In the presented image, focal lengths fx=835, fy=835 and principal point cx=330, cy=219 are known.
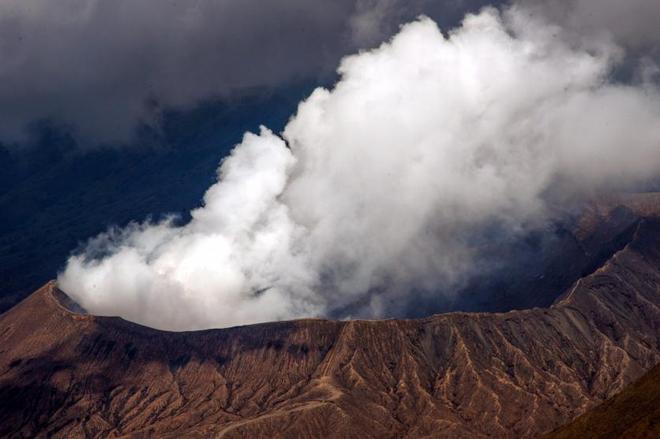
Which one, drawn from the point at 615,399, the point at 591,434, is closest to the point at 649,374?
the point at 615,399

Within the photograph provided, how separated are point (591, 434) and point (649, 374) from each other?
2217 cm

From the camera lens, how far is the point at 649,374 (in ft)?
647

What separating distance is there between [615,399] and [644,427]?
2182 cm

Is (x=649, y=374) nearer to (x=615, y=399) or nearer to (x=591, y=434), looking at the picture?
(x=615, y=399)

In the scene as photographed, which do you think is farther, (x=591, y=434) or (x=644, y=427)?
(x=591, y=434)

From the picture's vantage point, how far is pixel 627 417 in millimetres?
185500

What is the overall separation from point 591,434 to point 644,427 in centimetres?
1556

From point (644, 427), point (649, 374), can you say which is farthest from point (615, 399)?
point (644, 427)

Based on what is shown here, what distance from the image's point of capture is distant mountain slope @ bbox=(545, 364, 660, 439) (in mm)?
176375

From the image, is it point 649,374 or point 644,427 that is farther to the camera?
point 649,374

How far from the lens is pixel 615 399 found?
197 meters

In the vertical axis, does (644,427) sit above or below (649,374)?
below

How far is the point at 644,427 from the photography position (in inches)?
6905

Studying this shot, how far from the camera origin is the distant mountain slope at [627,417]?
579 feet
